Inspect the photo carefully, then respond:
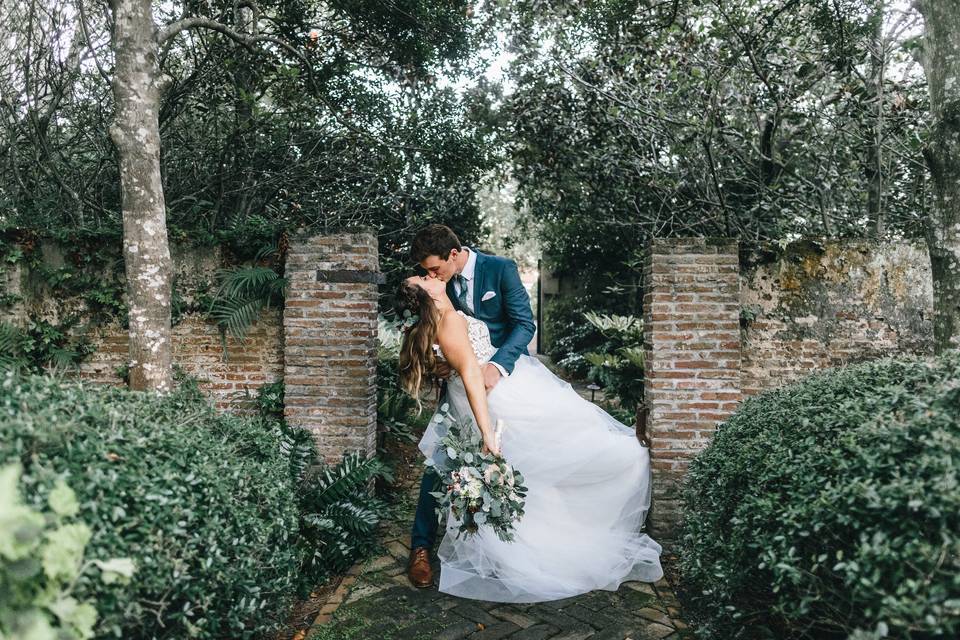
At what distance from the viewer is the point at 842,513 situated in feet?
6.66

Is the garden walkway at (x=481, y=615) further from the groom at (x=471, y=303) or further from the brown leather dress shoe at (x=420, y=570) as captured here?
the groom at (x=471, y=303)

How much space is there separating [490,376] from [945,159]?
2773 millimetres

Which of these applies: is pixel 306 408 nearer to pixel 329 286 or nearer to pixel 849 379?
pixel 329 286

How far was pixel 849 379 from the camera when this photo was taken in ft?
9.48

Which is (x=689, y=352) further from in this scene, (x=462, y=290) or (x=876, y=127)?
(x=876, y=127)

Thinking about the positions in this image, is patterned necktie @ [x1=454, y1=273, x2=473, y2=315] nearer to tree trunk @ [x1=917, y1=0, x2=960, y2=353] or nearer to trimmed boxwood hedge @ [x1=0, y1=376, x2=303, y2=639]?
trimmed boxwood hedge @ [x1=0, y1=376, x2=303, y2=639]

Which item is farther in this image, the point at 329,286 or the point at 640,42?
the point at 640,42

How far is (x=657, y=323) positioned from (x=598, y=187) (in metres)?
5.51

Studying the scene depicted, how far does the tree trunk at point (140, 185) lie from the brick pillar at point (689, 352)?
3.15 metres

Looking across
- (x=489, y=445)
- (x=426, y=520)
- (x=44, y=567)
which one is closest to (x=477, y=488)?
(x=489, y=445)

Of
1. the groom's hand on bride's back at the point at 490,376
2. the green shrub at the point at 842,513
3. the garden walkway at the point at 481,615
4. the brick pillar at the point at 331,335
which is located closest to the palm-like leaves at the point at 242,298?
the brick pillar at the point at 331,335

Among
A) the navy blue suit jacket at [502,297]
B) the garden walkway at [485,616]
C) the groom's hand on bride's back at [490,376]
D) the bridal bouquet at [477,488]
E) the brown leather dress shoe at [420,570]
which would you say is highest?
the navy blue suit jacket at [502,297]

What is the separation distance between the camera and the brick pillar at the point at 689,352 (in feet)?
14.1

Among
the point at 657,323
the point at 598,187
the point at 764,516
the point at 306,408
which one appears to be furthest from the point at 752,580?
the point at 598,187
